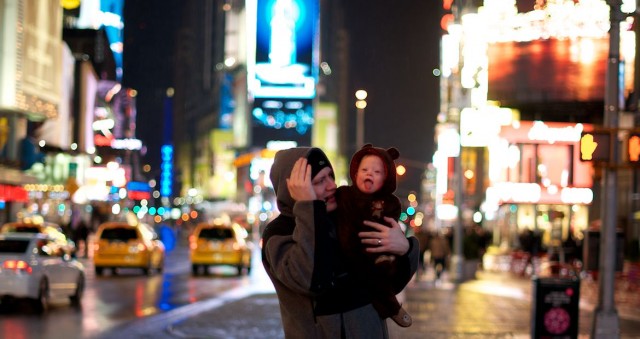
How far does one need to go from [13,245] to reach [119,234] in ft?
43.1

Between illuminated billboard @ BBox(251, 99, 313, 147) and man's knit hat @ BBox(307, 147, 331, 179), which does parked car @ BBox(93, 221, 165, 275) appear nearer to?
man's knit hat @ BBox(307, 147, 331, 179)

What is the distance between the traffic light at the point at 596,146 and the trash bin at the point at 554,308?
2.04 meters

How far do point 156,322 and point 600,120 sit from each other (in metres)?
21.8

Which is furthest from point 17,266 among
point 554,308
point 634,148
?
point 634,148

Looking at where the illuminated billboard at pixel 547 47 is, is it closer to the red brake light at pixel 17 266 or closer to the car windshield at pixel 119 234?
the car windshield at pixel 119 234

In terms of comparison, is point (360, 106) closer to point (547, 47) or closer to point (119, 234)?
point (547, 47)

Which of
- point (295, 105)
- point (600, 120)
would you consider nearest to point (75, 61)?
point (600, 120)

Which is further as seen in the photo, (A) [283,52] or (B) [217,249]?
(A) [283,52]

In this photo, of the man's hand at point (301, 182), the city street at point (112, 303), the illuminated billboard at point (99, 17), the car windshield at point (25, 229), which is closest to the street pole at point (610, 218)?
the city street at point (112, 303)

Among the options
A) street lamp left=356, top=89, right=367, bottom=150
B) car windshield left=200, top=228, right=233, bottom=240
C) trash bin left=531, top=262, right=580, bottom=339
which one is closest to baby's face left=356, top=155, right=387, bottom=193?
trash bin left=531, top=262, right=580, bottom=339

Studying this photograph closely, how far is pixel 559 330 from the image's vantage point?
540 inches

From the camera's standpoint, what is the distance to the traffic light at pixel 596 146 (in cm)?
1509

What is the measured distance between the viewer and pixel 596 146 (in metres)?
15.1

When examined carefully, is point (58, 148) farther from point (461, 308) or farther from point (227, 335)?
point (227, 335)
